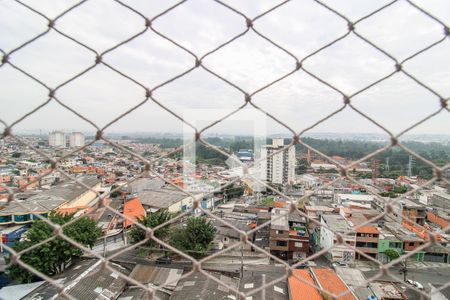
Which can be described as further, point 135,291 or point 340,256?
point 340,256

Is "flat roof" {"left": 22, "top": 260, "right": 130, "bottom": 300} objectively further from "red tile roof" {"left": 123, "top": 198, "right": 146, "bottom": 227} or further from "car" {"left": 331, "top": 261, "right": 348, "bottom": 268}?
"car" {"left": 331, "top": 261, "right": 348, "bottom": 268}

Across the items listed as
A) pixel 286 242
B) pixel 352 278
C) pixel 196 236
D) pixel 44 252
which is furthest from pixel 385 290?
pixel 44 252

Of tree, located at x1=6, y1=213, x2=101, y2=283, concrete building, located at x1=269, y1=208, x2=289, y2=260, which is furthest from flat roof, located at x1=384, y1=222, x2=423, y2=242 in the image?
tree, located at x1=6, y1=213, x2=101, y2=283

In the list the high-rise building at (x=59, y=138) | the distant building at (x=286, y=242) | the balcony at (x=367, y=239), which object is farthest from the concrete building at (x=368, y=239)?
the high-rise building at (x=59, y=138)

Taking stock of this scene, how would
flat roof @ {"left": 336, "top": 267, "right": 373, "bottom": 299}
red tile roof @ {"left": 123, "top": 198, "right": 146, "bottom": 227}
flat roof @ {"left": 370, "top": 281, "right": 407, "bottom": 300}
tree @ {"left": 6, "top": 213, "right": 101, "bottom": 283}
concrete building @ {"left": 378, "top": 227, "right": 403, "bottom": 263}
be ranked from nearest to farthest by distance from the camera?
flat roof @ {"left": 370, "top": 281, "right": 407, "bottom": 300}, flat roof @ {"left": 336, "top": 267, "right": 373, "bottom": 299}, tree @ {"left": 6, "top": 213, "right": 101, "bottom": 283}, concrete building @ {"left": 378, "top": 227, "right": 403, "bottom": 263}, red tile roof @ {"left": 123, "top": 198, "right": 146, "bottom": 227}

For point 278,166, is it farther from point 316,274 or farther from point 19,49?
point 19,49

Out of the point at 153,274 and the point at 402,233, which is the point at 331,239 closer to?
the point at 402,233

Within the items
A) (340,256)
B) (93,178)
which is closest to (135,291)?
(340,256)

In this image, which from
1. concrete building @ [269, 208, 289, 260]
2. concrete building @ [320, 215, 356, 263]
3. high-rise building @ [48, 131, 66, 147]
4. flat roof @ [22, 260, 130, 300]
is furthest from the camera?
concrete building @ [269, 208, 289, 260]

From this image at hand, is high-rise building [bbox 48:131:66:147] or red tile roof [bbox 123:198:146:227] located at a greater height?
high-rise building [bbox 48:131:66:147]

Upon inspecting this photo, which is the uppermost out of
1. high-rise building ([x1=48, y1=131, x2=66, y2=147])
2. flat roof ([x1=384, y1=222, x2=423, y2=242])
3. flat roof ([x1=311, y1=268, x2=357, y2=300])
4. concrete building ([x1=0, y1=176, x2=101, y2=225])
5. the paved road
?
high-rise building ([x1=48, y1=131, x2=66, y2=147])

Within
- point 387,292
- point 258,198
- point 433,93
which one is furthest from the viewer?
point 258,198
